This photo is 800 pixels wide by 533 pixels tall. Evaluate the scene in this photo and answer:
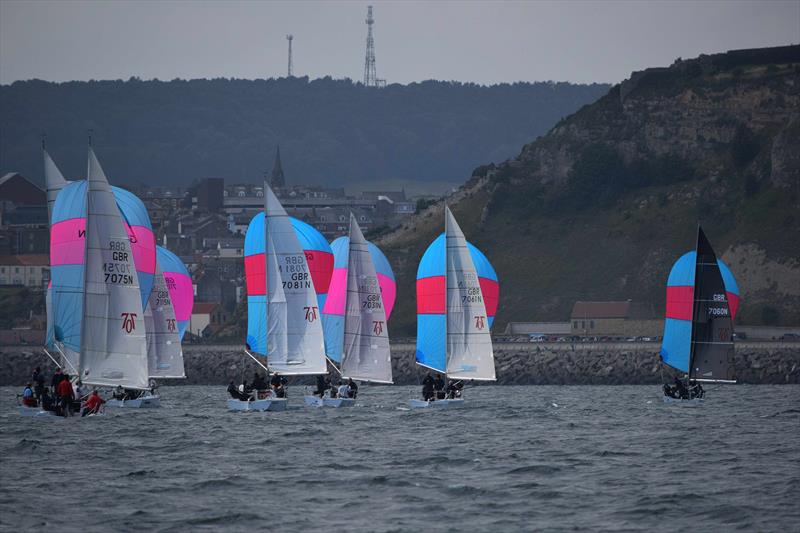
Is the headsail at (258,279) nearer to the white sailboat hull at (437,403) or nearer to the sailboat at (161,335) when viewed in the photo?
the white sailboat hull at (437,403)

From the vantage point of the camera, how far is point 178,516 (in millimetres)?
29531

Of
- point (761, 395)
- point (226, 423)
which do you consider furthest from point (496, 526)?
point (761, 395)

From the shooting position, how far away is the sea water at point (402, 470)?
2939 cm

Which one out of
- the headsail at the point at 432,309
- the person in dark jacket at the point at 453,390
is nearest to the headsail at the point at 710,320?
the headsail at the point at 432,309

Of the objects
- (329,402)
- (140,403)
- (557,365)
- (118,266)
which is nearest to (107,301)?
(118,266)

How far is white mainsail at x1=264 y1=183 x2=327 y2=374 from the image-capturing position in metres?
51.5

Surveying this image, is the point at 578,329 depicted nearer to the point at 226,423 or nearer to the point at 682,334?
the point at 682,334

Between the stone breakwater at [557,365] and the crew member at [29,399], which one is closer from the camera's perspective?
the crew member at [29,399]

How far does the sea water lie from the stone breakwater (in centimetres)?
2940

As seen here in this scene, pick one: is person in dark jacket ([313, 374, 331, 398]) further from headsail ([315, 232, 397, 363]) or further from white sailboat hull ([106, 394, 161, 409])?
white sailboat hull ([106, 394, 161, 409])

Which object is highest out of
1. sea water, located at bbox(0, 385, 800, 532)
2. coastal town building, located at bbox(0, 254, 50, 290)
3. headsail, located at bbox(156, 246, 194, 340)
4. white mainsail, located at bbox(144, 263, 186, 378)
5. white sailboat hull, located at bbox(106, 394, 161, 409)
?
coastal town building, located at bbox(0, 254, 50, 290)

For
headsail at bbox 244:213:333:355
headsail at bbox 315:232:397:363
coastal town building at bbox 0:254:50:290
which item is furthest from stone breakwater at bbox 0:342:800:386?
coastal town building at bbox 0:254:50:290

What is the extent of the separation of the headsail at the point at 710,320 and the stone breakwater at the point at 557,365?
25.2 metres

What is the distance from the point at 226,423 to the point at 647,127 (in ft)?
304
